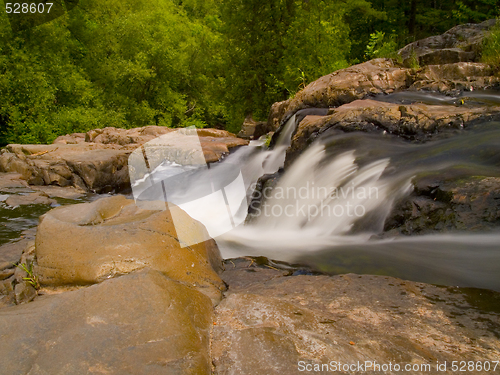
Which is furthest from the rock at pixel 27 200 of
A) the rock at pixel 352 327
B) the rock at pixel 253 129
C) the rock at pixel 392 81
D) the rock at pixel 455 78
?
the rock at pixel 455 78

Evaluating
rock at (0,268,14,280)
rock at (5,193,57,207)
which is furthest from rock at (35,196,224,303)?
rock at (5,193,57,207)

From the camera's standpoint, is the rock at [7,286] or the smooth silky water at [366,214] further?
the smooth silky water at [366,214]

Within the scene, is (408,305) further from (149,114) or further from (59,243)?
(149,114)

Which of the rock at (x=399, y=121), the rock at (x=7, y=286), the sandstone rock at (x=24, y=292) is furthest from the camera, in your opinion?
the rock at (x=399, y=121)

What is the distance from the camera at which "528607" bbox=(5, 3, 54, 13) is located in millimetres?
18828

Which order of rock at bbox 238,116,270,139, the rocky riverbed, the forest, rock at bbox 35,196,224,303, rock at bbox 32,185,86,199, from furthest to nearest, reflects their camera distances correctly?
rock at bbox 238,116,270,139, the forest, rock at bbox 32,185,86,199, rock at bbox 35,196,224,303, the rocky riverbed

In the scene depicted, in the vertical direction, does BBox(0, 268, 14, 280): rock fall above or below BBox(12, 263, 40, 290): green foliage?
below

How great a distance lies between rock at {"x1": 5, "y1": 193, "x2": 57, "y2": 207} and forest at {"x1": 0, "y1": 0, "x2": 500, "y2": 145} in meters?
9.09

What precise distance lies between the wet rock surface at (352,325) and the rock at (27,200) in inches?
242

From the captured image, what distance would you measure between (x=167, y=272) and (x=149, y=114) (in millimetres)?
22767

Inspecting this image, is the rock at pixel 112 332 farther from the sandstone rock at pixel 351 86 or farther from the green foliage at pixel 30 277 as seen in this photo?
the sandstone rock at pixel 351 86

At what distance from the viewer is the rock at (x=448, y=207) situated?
3779 millimetres

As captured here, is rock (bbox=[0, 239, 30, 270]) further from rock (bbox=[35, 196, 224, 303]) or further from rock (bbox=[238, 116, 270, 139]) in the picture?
rock (bbox=[238, 116, 270, 139])

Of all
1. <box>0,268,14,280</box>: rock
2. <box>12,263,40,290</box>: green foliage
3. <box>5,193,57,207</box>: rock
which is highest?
<box>12,263,40,290</box>: green foliage
